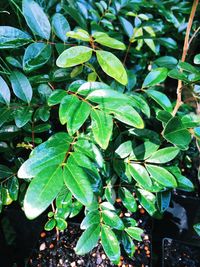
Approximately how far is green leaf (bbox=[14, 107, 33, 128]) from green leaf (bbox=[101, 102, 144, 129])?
205mm

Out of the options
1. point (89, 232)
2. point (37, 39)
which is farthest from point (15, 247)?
point (37, 39)

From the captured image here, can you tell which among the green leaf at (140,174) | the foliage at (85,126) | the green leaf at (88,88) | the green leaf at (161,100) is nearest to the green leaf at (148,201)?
the foliage at (85,126)

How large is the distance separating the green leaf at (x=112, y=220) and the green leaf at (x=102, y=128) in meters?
0.24

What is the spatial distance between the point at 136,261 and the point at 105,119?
2.02 ft

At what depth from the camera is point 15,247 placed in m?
1.05

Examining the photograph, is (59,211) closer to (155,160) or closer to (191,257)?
(155,160)

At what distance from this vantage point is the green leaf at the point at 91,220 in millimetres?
583

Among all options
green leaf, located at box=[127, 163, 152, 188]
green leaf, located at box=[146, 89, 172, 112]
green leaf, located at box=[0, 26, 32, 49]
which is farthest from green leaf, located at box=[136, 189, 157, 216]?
green leaf, located at box=[0, 26, 32, 49]

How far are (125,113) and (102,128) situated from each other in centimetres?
4

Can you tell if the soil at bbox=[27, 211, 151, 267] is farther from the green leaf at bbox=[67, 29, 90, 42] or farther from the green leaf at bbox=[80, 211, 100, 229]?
the green leaf at bbox=[67, 29, 90, 42]

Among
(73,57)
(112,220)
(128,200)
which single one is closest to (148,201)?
(128,200)

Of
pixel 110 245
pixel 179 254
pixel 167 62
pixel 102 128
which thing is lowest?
pixel 179 254

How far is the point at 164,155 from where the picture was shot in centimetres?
65

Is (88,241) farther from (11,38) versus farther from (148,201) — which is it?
(11,38)
